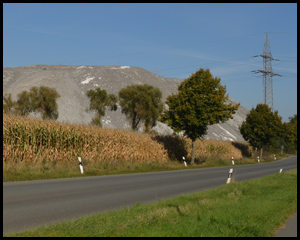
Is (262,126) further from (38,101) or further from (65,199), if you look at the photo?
(65,199)

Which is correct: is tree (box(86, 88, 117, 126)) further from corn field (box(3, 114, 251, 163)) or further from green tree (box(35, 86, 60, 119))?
corn field (box(3, 114, 251, 163))

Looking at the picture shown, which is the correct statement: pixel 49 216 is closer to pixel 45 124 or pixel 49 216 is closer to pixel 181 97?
pixel 45 124

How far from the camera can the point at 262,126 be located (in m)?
64.1

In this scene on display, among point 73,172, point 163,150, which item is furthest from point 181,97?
point 73,172

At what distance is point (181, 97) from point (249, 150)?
127ft

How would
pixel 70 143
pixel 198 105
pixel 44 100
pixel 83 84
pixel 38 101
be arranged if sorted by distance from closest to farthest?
pixel 70 143, pixel 198 105, pixel 38 101, pixel 44 100, pixel 83 84

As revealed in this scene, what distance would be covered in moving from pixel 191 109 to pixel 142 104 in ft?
179

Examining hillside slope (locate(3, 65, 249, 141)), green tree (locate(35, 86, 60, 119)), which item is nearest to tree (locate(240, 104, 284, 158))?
green tree (locate(35, 86, 60, 119))

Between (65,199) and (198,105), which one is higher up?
(198,105)

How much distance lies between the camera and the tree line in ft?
123

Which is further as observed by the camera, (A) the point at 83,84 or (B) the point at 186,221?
(A) the point at 83,84

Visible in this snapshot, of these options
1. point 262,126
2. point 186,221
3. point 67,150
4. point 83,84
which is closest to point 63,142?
point 67,150

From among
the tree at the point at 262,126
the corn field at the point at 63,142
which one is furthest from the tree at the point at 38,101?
the corn field at the point at 63,142

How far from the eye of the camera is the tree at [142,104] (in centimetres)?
8969
